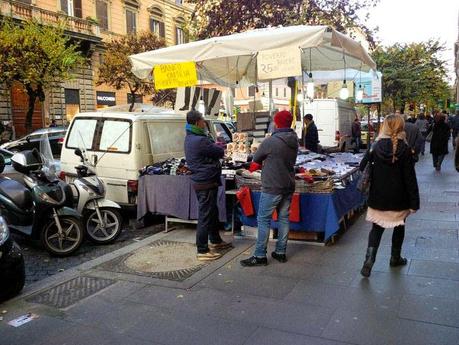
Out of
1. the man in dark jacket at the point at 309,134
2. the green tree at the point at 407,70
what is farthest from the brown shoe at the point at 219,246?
the green tree at the point at 407,70

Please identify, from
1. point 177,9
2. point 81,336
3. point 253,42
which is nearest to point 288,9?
point 253,42

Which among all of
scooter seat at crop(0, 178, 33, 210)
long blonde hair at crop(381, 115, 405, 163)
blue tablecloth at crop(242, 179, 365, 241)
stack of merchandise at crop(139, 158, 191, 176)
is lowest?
blue tablecloth at crop(242, 179, 365, 241)

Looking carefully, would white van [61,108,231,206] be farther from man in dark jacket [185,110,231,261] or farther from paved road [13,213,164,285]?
man in dark jacket [185,110,231,261]

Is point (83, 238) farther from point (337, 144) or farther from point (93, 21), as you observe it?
point (93, 21)

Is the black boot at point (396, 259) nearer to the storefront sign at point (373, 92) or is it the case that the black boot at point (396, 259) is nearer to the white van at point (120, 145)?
the white van at point (120, 145)

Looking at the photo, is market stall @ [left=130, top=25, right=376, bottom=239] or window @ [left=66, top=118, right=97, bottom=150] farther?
window @ [left=66, top=118, right=97, bottom=150]

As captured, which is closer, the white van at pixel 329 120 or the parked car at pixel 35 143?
the parked car at pixel 35 143

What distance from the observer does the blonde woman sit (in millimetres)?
4582

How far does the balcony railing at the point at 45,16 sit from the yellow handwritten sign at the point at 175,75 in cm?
1710

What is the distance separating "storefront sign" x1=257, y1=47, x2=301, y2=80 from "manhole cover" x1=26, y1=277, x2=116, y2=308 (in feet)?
12.3

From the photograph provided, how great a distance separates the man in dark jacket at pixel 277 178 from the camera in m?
5.05

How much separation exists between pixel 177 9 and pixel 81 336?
37637 mm

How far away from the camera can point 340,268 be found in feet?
16.5

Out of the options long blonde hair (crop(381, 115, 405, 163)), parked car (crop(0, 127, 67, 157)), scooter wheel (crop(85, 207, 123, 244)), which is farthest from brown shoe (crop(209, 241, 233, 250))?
parked car (crop(0, 127, 67, 157))
